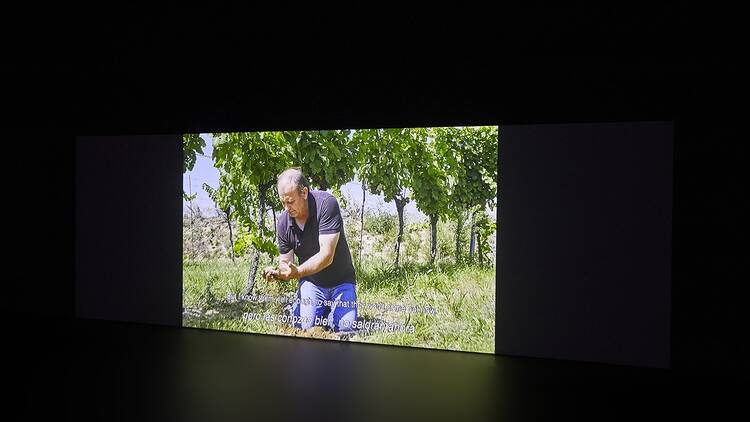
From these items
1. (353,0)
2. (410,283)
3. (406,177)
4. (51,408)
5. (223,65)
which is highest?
(353,0)

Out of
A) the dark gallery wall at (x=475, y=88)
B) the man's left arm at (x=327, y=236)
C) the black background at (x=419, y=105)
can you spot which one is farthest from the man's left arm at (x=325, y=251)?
the dark gallery wall at (x=475, y=88)

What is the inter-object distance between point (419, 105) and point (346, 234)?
1.48 meters

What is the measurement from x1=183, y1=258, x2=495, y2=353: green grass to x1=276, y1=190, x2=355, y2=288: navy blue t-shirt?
0.16 metres

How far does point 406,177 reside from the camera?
4.94m

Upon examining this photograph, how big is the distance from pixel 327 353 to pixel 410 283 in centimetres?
88

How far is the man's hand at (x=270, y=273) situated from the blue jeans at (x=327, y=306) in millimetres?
235

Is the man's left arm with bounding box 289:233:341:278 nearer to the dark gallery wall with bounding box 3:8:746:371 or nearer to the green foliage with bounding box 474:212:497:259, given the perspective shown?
the dark gallery wall with bounding box 3:8:746:371

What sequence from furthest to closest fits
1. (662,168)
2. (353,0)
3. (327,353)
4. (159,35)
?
(327,353) → (662,168) → (159,35) → (353,0)

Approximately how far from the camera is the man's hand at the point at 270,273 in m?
5.11

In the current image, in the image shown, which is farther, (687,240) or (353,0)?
(687,240)

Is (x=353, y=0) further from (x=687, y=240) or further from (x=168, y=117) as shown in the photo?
(x=687, y=240)

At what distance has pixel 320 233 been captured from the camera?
4.99 m

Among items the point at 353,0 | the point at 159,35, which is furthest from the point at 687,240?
the point at 159,35

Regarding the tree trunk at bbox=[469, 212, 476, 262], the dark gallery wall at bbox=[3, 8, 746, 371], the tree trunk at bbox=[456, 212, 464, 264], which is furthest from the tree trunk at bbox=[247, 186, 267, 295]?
the tree trunk at bbox=[469, 212, 476, 262]
